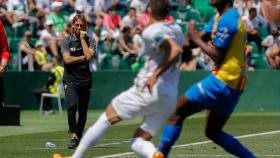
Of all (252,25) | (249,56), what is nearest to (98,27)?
(249,56)

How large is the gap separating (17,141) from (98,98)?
979cm

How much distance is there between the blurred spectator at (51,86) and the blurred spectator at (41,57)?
0.37 m

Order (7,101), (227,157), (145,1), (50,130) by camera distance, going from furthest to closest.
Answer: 1. (145,1)
2. (7,101)
3. (50,130)
4. (227,157)

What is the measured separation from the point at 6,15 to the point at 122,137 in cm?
942

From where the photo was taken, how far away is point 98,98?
26828 mm

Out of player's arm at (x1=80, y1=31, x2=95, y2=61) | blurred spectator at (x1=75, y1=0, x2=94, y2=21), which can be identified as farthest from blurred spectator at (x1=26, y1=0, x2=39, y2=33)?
player's arm at (x1=80, y1=31, x2=95, y2=61)

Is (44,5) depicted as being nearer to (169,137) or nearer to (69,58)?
(69,58)

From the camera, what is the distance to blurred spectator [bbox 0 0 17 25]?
2641 centimetres

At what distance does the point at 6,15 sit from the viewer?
2648 cm

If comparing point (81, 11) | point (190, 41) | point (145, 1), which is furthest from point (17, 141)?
point (145, 1)

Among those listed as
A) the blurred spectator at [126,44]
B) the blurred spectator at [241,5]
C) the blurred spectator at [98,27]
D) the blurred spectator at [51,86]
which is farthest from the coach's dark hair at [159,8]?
the blurred spectator at [241,5]

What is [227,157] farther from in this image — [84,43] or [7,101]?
[7,101]

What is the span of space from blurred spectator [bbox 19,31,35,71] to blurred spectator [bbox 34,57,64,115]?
66 cm

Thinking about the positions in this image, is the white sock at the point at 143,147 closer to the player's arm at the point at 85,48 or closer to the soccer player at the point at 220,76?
the soccer player at the point at 220,76
